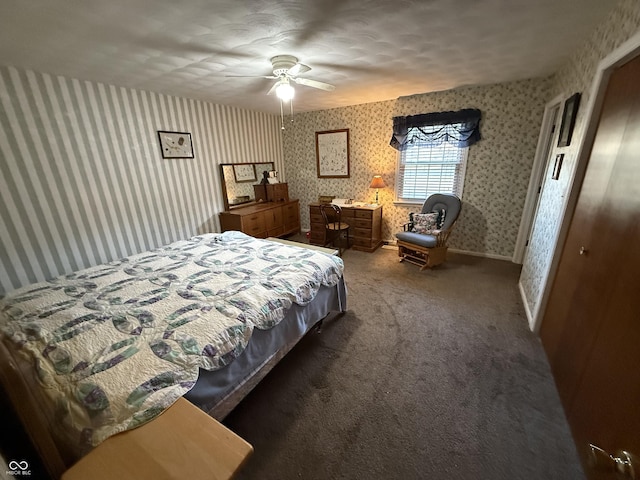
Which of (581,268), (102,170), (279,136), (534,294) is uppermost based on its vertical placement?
(279,136)

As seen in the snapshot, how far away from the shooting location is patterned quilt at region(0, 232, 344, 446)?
1019 millimetres

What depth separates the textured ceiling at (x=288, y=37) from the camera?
147 cm

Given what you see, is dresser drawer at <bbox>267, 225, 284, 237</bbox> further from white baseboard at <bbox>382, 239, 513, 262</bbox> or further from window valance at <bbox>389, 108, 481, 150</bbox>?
window valance at <bbox>389, 108, 481, 150</bbox>

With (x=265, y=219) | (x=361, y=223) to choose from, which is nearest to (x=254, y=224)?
(x=265, y=219)

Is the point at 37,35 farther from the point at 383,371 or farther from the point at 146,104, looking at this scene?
the point at 383,371

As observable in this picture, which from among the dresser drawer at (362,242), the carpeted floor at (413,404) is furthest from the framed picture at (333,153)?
the carpeted floor at (413,404)

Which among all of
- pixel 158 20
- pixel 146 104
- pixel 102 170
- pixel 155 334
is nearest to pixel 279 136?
pixel 146 104

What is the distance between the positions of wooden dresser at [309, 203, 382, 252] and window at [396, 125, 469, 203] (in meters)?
0.57

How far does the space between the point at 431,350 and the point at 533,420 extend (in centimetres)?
68

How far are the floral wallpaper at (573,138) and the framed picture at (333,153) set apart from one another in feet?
8.98

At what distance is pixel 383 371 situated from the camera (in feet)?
6.06

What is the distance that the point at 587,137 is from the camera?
67.7 inches

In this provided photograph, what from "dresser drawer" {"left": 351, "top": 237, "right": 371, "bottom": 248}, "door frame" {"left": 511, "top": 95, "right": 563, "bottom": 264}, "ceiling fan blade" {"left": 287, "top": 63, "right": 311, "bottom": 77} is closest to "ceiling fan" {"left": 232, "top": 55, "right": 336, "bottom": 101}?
"ceiling fan blade" {"left": 287, "top": 63, "right": 311, "bottom": 77}

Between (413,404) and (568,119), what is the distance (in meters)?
2.66
